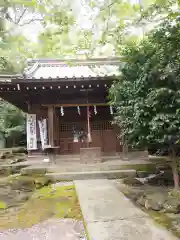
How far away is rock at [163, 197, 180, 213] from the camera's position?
4.12 metres

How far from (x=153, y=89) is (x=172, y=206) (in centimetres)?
243

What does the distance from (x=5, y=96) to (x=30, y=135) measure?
6.20 ft

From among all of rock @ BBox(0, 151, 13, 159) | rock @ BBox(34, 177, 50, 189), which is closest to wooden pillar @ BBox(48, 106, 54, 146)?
rock @ BBox(34, 177, 50, 189)

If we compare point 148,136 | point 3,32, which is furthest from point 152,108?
point 3,32

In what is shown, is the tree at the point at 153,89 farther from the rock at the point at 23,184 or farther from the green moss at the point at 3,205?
the green moss at the point at 3,205

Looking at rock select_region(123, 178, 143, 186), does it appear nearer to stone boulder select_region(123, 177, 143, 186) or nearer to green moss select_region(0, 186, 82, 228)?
stone boulder select_region(123, 177, 143, 186)

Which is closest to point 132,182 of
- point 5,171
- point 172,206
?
point 172,206

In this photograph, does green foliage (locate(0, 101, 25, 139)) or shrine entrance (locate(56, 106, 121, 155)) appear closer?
shrine entrance (locate(56, 106, 121, 155))

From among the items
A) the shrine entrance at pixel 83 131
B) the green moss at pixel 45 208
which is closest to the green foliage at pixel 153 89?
the green moss at pixel 45 208

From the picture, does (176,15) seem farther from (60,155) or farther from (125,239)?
(60,155)

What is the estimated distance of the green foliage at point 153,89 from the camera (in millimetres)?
4586

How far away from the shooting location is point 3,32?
5316 mm

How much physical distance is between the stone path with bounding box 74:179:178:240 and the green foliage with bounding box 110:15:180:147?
1592mm

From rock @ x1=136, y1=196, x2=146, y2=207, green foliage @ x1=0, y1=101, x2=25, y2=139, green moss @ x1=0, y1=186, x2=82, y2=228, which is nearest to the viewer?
green moss @ x1=0, y1=186, x2=82, y2=228
